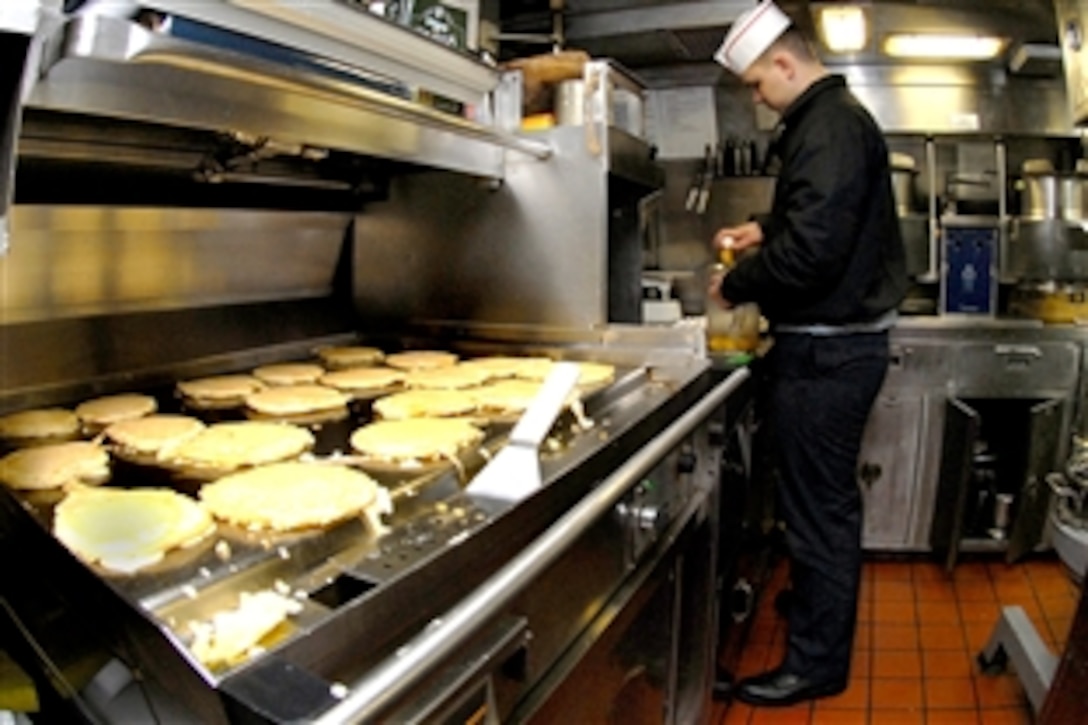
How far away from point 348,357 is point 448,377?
32 centimetres

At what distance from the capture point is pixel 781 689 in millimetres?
2326

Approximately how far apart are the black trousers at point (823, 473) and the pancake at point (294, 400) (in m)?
1.35

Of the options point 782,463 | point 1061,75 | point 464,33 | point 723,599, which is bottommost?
point 723,599

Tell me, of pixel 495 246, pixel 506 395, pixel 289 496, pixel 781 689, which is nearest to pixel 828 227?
pixel 495 246

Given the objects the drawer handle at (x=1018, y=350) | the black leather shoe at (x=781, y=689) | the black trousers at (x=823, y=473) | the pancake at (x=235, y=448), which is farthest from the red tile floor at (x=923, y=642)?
the pancake at (x=235, y=448)

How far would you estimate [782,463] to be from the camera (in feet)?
7.61

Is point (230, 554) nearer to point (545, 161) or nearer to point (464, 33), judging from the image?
point (545, 161)

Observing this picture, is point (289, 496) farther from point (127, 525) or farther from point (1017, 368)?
point (1017, 368)

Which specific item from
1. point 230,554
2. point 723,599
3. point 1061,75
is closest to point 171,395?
point 230,554

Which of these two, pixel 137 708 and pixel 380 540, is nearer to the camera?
pixel 137 708

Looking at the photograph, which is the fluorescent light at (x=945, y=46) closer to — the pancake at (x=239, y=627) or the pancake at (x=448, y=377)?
the pancake at (x=448, y=377)

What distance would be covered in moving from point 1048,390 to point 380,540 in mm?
3224

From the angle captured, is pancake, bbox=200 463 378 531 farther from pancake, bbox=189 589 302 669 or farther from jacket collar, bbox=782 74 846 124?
jacket collar, bbox=782 74 846 124

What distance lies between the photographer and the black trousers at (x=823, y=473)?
223 cm
